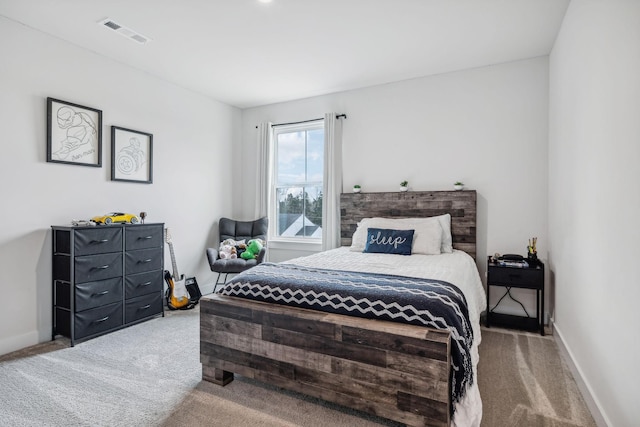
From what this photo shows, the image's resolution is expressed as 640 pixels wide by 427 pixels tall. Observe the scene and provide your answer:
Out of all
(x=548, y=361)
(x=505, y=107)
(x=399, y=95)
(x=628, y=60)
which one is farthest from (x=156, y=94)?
(x=548, y=361)

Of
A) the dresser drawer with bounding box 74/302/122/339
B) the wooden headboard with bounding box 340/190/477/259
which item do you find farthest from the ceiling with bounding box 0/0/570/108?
the dresser drawer with bounding box 74/302/122/339

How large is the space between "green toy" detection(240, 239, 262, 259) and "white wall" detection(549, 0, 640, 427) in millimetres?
3122

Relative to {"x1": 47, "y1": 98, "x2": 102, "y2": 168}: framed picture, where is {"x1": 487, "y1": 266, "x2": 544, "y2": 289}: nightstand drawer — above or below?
below

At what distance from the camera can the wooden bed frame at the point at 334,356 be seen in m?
1.58

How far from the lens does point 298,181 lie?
15.6 feet

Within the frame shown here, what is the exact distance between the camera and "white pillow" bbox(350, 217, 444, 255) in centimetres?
327

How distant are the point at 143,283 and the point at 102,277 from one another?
0.43m

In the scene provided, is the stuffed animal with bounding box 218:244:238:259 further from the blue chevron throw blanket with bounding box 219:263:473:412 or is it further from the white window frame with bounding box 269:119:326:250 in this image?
the blue chevron throw blanket with bounding box 219:263:473:412

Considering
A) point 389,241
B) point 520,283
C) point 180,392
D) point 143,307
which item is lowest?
point 180,392

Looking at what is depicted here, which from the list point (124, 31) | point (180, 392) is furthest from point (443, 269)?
point (124, 31)

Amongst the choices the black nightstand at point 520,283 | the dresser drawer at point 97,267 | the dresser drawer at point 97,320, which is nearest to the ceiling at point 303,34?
the dresser drawer at point 97,267

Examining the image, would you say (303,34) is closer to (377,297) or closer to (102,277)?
(377,297)

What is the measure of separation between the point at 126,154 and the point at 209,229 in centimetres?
148

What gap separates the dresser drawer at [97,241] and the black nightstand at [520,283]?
3.49 meters
